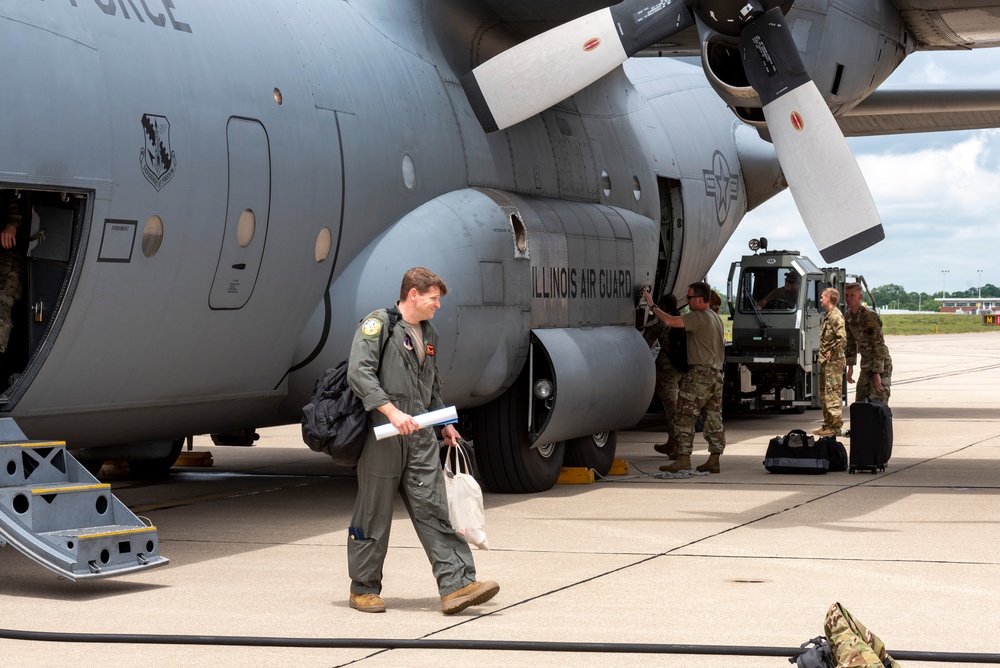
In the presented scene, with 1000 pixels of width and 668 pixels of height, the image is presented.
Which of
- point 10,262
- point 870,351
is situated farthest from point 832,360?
point 10,262

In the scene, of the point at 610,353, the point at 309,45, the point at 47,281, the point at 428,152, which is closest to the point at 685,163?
the point at 610,353

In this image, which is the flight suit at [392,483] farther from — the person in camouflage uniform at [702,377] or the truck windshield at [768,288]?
the truck windshield at [768,288]

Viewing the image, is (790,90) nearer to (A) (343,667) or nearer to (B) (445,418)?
(B) (445,418)

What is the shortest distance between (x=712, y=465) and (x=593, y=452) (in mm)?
1363

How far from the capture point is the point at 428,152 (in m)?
11.1

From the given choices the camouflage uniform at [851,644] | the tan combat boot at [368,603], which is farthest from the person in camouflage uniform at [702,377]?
the camouflage uniform at [851,644]

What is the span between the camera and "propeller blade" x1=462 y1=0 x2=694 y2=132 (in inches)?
448

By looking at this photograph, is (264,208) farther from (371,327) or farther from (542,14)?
(542,14)

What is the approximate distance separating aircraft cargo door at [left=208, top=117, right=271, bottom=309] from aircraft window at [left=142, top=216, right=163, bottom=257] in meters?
0.57

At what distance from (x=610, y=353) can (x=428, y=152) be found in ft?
9.18

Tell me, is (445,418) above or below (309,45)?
below

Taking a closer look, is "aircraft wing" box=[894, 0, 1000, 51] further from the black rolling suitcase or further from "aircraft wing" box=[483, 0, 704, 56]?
the black rolling suitcase

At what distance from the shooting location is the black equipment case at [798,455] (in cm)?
1344

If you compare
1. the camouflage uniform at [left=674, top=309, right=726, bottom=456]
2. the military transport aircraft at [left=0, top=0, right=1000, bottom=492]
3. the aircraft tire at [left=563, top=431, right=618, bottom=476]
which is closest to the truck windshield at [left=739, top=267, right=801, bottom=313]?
the military transport aircraft at [left=0, top=0, right=1000, bottom=492]
